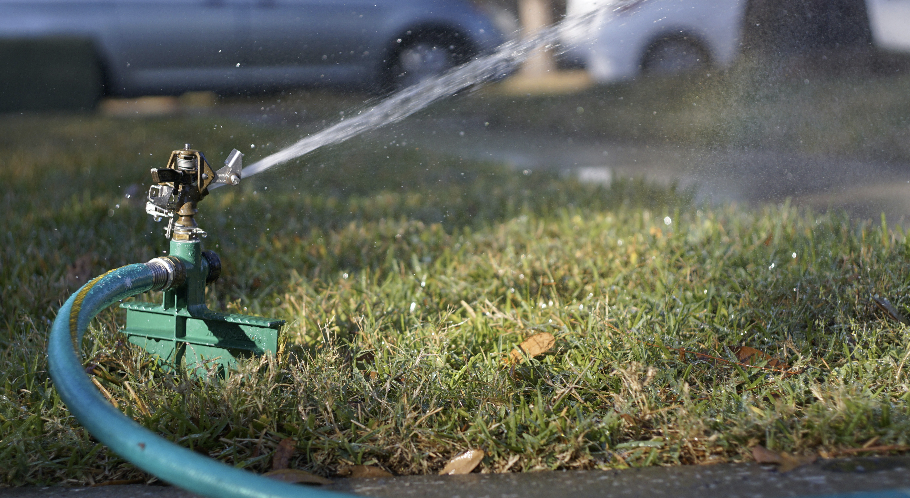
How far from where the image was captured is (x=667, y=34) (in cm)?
383

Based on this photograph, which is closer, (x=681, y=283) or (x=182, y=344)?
(x=182, y=344)

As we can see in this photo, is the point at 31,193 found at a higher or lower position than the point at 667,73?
lower

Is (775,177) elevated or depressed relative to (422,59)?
depressed

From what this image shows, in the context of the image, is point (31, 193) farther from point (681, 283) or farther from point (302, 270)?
point (681, 283)

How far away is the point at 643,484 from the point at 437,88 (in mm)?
2574

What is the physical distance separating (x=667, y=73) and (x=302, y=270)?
2.31 metres

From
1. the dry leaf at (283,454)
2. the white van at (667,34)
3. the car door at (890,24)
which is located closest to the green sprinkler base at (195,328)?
the dry leaf at (283,454)

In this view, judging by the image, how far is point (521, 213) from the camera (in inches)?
135

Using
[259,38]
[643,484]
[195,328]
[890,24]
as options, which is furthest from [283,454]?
[259,38]

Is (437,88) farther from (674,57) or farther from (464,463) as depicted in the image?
(464,463)

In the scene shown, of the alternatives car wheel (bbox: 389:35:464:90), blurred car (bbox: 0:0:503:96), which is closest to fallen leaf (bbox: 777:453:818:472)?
car wheel (bbox: 389:35:464:90)

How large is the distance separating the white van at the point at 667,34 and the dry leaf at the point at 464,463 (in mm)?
2396

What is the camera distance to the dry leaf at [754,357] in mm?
1867

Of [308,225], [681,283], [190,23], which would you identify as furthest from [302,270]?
[190,23]
